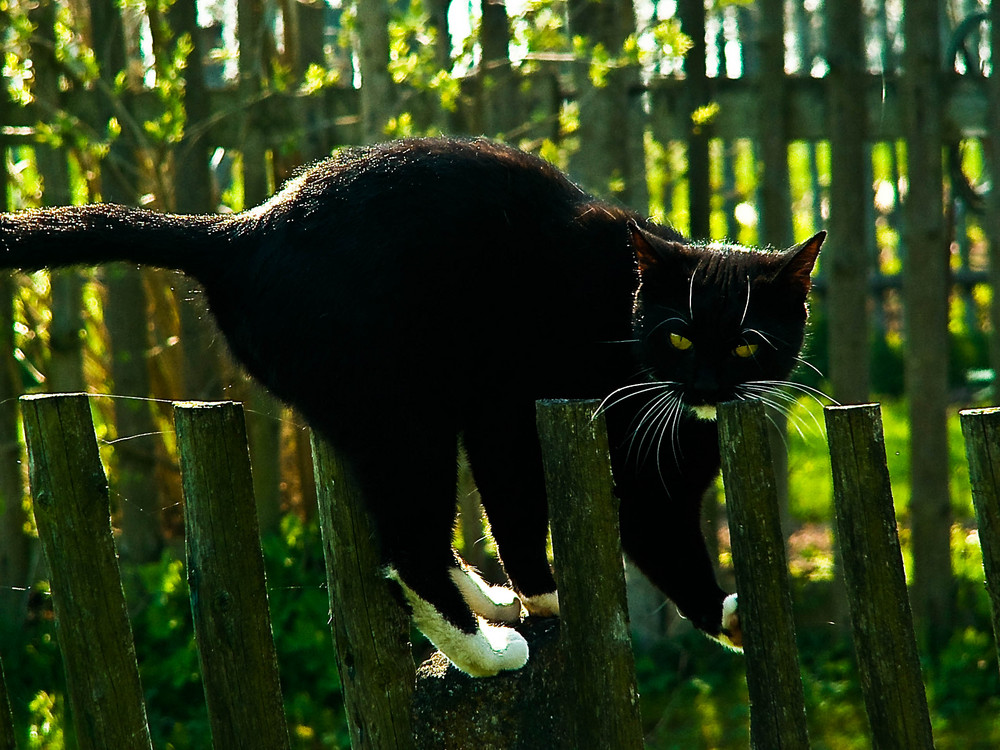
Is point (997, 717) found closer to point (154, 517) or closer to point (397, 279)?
point (397, 279)

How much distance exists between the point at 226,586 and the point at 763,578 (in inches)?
35.1

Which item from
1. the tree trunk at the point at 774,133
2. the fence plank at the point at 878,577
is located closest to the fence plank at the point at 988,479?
the fence plank at the point at 878,577

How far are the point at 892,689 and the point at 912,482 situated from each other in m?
2.53

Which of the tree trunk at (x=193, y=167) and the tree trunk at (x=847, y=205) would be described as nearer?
the tree trunk at (x=847, y=205)

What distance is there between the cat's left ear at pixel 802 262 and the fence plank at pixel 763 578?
0.69 metres

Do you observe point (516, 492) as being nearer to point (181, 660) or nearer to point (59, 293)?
point (181, 660)

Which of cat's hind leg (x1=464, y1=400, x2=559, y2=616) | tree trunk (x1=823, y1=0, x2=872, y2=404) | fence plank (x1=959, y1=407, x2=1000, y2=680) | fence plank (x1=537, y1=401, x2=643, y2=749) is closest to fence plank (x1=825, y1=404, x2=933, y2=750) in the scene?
fence plank (x1=959, y1=407, x2=1000, y2=680)

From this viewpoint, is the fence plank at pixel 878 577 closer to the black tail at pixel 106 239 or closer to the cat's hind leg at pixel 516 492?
the cat's hind leg at pixel 516 492

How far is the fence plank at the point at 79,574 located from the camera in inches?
70.1

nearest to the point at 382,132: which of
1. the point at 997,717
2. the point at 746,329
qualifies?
the point at 746,329

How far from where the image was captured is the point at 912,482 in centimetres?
400

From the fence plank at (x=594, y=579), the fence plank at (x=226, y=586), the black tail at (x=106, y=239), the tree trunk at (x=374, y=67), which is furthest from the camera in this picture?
the tree trunk at (x=374, y=67)

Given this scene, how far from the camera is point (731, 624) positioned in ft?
7.56

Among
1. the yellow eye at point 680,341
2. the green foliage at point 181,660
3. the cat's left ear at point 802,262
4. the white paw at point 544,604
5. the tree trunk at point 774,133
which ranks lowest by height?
the green foliage at point 181,660
